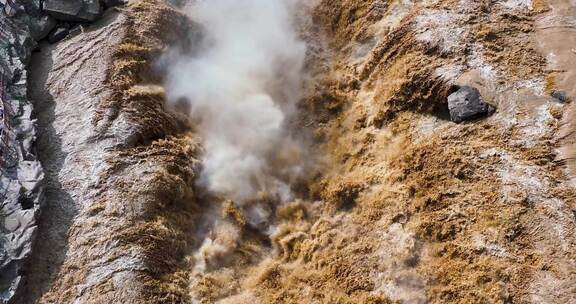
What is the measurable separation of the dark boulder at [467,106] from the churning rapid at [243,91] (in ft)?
13.5

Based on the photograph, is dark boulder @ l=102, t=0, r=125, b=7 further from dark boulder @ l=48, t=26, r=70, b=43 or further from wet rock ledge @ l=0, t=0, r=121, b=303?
dark boulder @ l=48, t=26, r=70, b=43

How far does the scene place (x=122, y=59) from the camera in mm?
13469

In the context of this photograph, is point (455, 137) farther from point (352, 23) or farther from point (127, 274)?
point (127, 274)

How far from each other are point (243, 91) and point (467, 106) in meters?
5.99

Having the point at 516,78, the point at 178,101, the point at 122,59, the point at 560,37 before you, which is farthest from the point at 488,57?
the point at 122,59

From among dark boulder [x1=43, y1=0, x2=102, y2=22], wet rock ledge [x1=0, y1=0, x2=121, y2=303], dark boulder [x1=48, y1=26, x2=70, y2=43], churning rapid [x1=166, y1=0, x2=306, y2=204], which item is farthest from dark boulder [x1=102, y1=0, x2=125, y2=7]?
Answer: churning rapid [x1=166, y1=0, x2=306, y2=204]

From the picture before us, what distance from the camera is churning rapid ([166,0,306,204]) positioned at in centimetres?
1320

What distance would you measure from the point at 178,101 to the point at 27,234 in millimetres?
4993

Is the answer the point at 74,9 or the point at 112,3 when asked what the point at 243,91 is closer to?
the point at 112,3

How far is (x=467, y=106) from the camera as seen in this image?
1179cm

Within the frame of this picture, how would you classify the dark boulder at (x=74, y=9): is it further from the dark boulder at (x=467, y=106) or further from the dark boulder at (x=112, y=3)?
the dark boulder at (x=467, y=106)

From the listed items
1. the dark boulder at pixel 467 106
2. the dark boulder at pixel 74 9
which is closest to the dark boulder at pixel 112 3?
the dark boulder at pixel 74 9

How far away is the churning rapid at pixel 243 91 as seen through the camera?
43.3 ft

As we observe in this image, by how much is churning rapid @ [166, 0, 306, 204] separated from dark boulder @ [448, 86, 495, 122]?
162 inches
